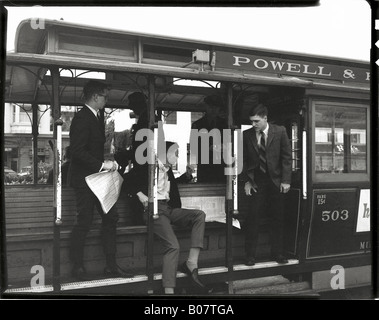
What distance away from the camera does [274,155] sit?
4.25m

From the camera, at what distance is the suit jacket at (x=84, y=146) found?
136 inches

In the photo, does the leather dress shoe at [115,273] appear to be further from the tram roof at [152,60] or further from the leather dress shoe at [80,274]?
the tram roof at [152,60]

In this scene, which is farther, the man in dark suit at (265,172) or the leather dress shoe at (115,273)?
the man in dark suit at (265,172)

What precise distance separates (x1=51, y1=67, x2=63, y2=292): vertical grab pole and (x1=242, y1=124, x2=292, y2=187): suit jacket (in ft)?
6.52

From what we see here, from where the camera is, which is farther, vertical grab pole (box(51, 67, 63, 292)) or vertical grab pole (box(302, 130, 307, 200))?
vertical grab pole (box(302, 130, 307, 200))

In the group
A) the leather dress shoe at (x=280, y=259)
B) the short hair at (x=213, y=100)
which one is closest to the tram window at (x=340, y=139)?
the leather dress shoe at (x=280, y=259)

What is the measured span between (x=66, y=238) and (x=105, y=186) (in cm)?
57

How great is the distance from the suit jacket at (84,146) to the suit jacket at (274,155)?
160cm

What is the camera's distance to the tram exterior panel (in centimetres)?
357

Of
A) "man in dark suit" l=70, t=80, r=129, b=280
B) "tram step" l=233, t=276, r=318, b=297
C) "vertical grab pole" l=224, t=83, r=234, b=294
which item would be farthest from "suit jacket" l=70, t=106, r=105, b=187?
"tram step" l=233, t=276, r=318, b=297

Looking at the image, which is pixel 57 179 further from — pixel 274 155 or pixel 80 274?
pixel 274 155

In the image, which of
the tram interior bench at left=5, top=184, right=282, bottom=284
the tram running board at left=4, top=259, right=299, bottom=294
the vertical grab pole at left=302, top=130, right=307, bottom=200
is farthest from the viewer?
the vertical grab pole at left=302, top=130, right=307, bottom=200

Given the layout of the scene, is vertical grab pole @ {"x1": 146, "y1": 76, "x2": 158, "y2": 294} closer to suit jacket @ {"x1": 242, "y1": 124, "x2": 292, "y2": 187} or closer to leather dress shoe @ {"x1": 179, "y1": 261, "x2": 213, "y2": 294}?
leather dress shoe @ {"x1": 179, "y1": 261, "x2": 213, "y2": 294}
